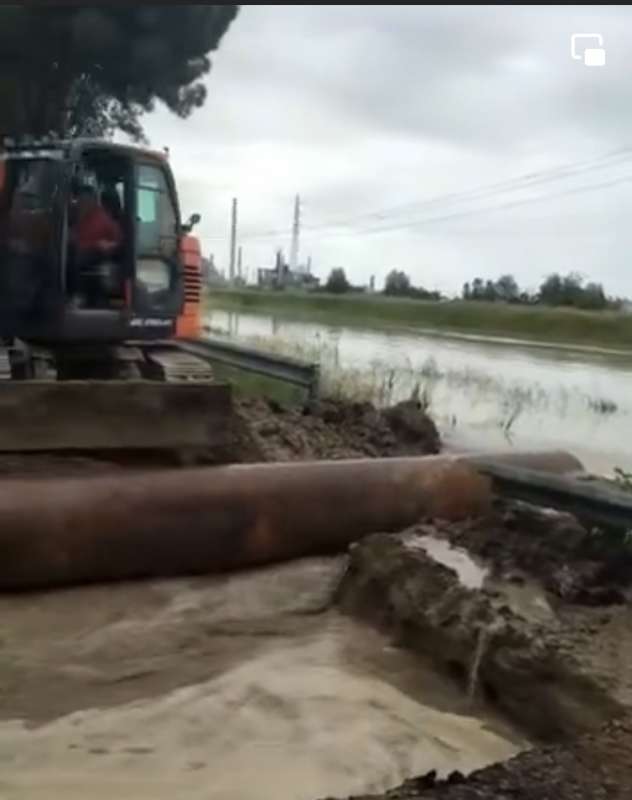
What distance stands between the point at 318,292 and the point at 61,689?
14.4m

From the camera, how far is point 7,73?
47.6 feet

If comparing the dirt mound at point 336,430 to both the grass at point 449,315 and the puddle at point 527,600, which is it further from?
the grass at point 449,315

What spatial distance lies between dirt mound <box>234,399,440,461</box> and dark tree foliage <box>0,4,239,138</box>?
11.0ft

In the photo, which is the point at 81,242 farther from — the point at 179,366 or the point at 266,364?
the point at 266,364

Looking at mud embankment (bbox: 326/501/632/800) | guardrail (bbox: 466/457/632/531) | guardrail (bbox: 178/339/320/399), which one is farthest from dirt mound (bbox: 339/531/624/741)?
guardrail (bbox: 178/339/320/399)

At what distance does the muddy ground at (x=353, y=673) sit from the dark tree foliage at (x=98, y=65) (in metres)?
6.64

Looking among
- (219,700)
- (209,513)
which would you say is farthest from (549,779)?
(209,513)

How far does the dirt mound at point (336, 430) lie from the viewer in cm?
878

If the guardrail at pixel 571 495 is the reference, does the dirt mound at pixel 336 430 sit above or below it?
below

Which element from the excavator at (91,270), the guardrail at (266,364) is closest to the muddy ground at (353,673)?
the excavator at (91,270)

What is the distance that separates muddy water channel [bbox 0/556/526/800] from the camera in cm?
372

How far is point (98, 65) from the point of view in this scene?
14070 mm

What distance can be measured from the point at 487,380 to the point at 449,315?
1.33 m

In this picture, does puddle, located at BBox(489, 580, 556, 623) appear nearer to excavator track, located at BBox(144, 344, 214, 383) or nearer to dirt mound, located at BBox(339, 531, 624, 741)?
dirt mound, located at BBox(339, 531, 624, 741)
